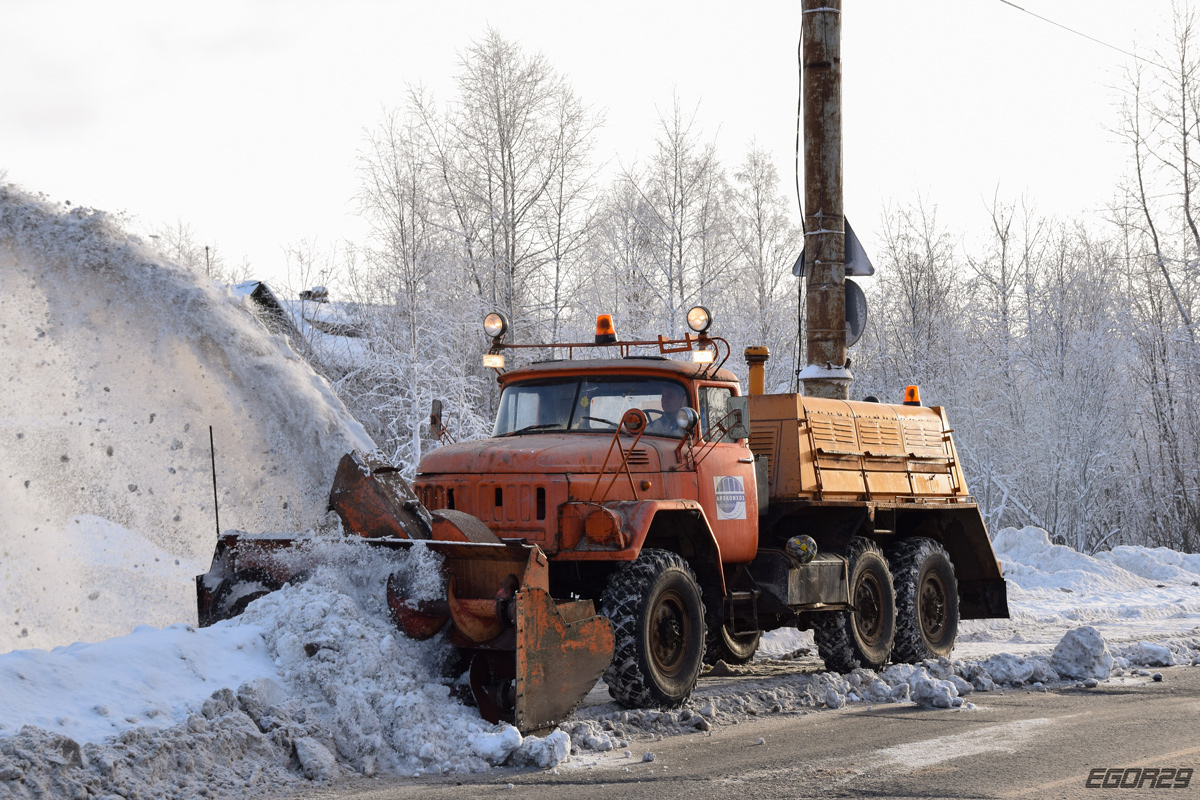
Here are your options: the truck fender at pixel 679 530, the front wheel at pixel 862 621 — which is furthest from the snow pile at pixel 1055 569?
the truck fender at pixel 679 530

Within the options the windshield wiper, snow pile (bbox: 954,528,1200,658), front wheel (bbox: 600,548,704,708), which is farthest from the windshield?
snow pile (bbox: 954,528,1200,658)

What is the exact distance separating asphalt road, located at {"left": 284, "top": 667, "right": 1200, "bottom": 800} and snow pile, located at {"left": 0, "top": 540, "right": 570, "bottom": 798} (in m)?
0.30

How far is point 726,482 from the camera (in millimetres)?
8625

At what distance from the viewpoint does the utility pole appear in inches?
498

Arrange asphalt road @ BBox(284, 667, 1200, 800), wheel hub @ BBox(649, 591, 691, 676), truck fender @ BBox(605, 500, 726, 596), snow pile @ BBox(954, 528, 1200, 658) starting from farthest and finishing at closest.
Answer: snow pile @ BBox(954, 528, 1200, 658) < wheel hub @ BBox(649, 591, 691, 676) < truck fender @ BBox(605, 500, 726, 596) < asphalt road @ BBox(284, 667, 1200, 800)

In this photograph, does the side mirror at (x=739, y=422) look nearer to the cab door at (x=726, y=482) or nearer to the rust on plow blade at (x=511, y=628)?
the cab door at (x=726, y=482)

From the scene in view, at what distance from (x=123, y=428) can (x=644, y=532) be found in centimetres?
824

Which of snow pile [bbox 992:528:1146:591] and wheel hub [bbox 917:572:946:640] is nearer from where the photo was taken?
wheel hub [bbox 917:572:946:640]

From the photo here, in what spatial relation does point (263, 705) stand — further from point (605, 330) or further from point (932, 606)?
point (932, 606)

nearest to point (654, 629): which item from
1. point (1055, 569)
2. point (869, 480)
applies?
point (869, 480)

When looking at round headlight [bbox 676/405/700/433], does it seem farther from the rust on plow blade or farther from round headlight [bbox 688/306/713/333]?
the rust on plow blade

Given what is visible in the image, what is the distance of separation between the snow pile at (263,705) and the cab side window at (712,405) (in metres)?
2.78

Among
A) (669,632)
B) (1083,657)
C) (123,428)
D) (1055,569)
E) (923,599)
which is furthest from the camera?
(1055,569)

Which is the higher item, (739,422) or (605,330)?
(605,330)
